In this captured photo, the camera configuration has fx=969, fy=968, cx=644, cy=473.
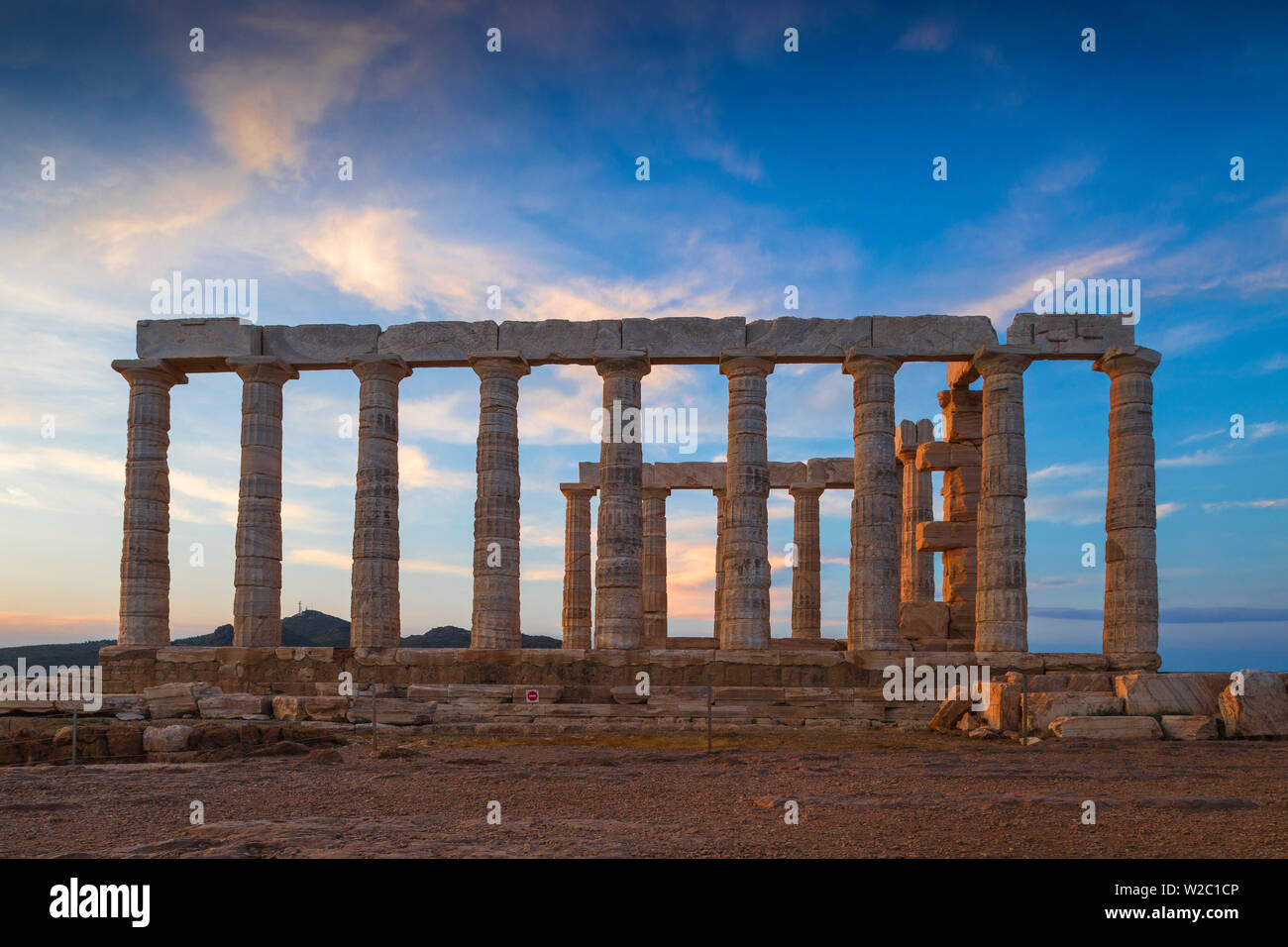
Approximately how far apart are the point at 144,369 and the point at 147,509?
3960 mm

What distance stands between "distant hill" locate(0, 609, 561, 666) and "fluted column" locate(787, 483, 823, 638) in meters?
38.9

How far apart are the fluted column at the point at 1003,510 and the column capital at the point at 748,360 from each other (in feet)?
18.0

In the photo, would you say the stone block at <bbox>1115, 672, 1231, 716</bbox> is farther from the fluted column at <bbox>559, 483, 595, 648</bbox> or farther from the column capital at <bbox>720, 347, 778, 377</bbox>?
the fluted column at <bbox>559, 483, 595, 648</bbox>

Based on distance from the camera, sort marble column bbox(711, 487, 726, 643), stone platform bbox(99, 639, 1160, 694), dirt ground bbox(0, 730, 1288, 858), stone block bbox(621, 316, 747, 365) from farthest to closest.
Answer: marble column bbox(711, 487, 726, 643)
stone block bbox(621, 316, 747, 365)
stone platform bbox(99, 639, 1160, 694)
dirt ground bbox(0, 730, 1288, 858)

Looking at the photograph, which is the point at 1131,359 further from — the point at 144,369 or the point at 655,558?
the point at 144,369

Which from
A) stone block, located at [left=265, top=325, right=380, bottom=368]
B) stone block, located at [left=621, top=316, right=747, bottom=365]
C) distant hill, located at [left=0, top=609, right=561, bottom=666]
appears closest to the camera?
stone block, located at [left=621, top=316, right=747, bottom=365]

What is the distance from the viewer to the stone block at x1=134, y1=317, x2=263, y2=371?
1070 inches

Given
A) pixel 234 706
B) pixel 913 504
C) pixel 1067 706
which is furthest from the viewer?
pixel 913 504

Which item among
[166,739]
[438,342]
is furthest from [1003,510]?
[166,739]

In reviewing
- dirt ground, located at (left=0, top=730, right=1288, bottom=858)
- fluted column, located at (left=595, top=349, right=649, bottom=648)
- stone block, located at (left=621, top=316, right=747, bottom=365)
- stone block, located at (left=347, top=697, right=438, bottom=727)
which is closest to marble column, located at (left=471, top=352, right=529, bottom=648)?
fluted column, located at (left=595, top=349, right=649, bottom=648)

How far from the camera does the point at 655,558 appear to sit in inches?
1564

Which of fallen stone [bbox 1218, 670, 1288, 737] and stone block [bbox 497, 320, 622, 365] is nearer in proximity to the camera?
fallen stone [bbox 1218, 670, 1288, 737]

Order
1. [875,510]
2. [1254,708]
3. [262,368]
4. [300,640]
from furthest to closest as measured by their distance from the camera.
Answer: [300,640] → [262,368] → [875,510] → [1254,708]
